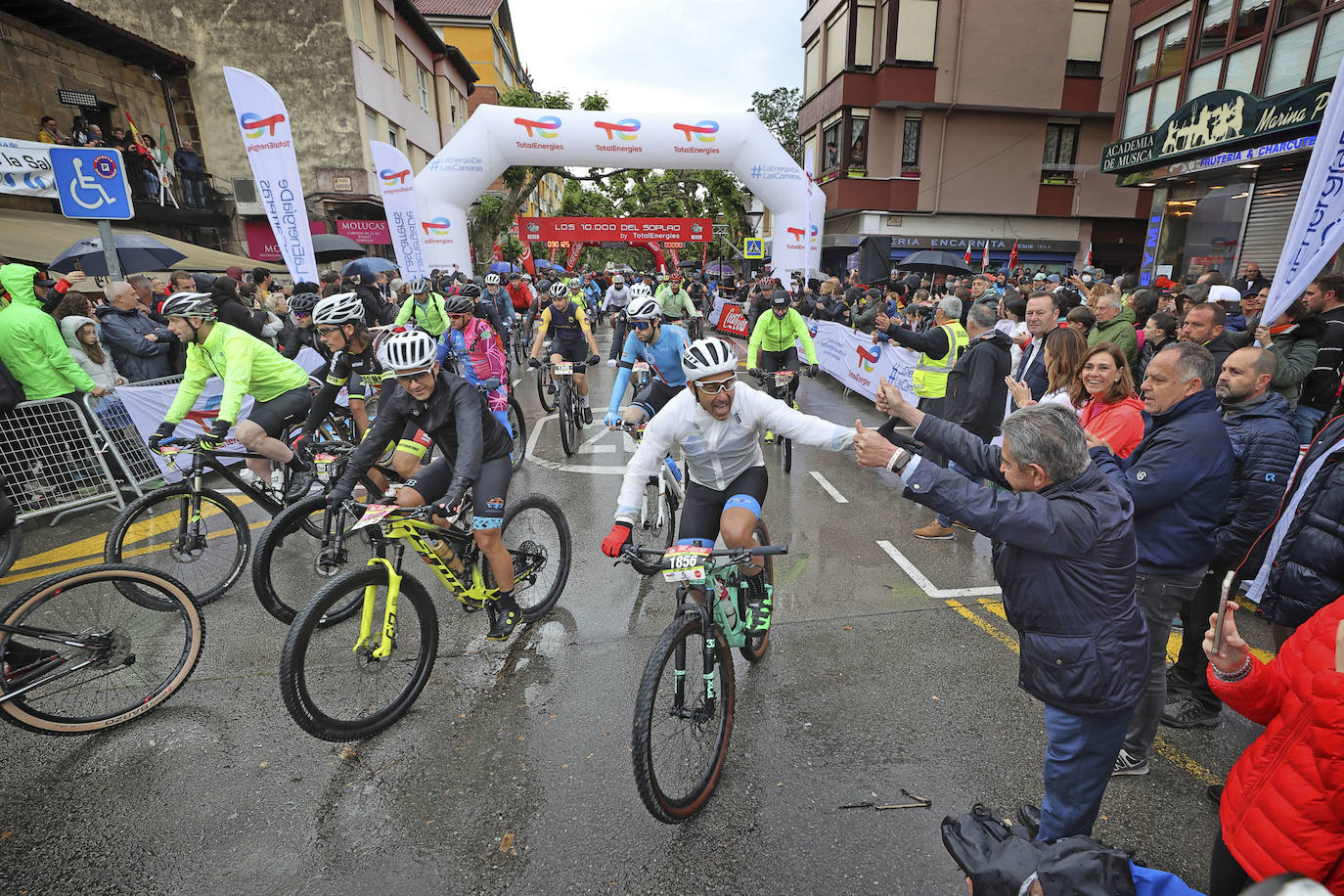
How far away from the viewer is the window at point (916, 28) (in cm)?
2473

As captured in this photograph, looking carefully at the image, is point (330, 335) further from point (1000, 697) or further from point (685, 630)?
point (1000, 697)

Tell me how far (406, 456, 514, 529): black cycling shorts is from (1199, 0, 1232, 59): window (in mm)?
19308

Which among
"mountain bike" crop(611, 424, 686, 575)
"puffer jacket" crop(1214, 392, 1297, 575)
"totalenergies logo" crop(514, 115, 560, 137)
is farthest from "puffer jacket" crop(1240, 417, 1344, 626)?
"totalenergies logo" crop(514, 115, 560, 137)

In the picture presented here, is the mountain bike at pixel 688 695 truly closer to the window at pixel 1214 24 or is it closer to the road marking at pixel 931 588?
the road marking at pixel 931 588

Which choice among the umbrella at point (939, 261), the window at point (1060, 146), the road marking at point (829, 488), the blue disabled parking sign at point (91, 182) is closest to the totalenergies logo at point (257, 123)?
the blue disabled parking sign at point (91, 182)

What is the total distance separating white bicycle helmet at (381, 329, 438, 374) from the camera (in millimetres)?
3828

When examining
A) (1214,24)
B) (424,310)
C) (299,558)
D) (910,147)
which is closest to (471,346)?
(424,310)

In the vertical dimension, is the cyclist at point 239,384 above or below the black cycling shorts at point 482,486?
above

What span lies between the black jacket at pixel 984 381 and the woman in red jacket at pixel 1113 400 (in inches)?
69.6

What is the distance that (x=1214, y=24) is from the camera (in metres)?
14.8

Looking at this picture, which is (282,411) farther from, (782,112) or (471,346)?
(782,112)

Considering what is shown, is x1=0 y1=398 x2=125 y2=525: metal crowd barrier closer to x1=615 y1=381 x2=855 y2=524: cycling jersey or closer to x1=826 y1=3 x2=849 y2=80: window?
x1=615 y1=381 x2=855 y2=524: cycling jersey

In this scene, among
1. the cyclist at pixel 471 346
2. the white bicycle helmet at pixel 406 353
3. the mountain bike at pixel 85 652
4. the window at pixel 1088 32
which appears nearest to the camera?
the mountain bike at pixel 85 652

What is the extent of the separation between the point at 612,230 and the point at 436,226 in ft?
40.4
